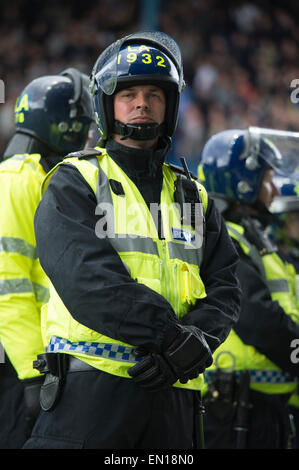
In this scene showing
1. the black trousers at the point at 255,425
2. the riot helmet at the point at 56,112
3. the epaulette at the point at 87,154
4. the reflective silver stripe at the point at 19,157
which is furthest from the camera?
the black trousers at the point at 255,425

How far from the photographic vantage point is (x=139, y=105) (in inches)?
98.9

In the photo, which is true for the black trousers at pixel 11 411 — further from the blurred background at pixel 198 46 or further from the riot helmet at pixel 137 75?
the blurred background at pixel 198 46

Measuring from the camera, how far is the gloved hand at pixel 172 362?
2.11 metres

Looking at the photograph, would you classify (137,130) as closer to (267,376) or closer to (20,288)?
(20,288)

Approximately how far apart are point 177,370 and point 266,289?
145 cm

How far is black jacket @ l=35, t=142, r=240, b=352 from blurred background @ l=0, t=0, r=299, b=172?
6.80m

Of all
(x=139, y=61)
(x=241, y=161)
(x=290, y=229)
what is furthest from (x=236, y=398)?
(x=290, y=229)

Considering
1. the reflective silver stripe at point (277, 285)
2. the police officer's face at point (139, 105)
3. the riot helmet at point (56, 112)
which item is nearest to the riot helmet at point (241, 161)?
the reflective silver stripe at point (277, 285)

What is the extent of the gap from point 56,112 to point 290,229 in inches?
116

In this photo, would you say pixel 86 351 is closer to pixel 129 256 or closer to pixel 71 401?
pixel 71 401

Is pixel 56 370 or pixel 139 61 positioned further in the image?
pixel 139 61

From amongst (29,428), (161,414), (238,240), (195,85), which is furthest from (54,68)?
(161,414)

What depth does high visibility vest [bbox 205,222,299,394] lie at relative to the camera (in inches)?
139

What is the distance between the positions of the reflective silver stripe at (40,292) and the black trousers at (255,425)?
116 cm
